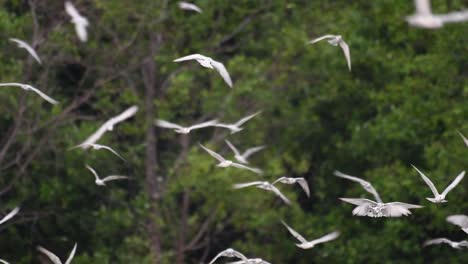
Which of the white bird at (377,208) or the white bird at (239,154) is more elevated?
the white bird at (377,208)

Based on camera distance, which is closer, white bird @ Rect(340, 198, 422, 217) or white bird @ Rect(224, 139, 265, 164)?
white bird @ Rect(340, 198, 422, 217)

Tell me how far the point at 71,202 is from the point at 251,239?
8.07 feet

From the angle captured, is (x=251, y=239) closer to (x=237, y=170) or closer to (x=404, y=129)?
(x=237, y=170)

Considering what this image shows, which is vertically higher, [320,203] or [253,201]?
[253,201]

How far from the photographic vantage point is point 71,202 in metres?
16.5

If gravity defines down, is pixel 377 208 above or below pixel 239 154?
above

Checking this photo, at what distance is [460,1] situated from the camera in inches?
671

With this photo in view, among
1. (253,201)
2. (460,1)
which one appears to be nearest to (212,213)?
(253,201)

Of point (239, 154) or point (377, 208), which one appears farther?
point (239, 154)

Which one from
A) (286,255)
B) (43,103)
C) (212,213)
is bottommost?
(286,255)

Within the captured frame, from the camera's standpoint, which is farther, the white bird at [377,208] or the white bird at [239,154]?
the white bird at [239,154]

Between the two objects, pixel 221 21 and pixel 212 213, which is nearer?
pixel 212 213

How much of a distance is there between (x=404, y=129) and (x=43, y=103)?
4842 mm

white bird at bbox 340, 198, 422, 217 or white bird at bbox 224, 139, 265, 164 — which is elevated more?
white bird at bbox 340, 198, 422, 217
